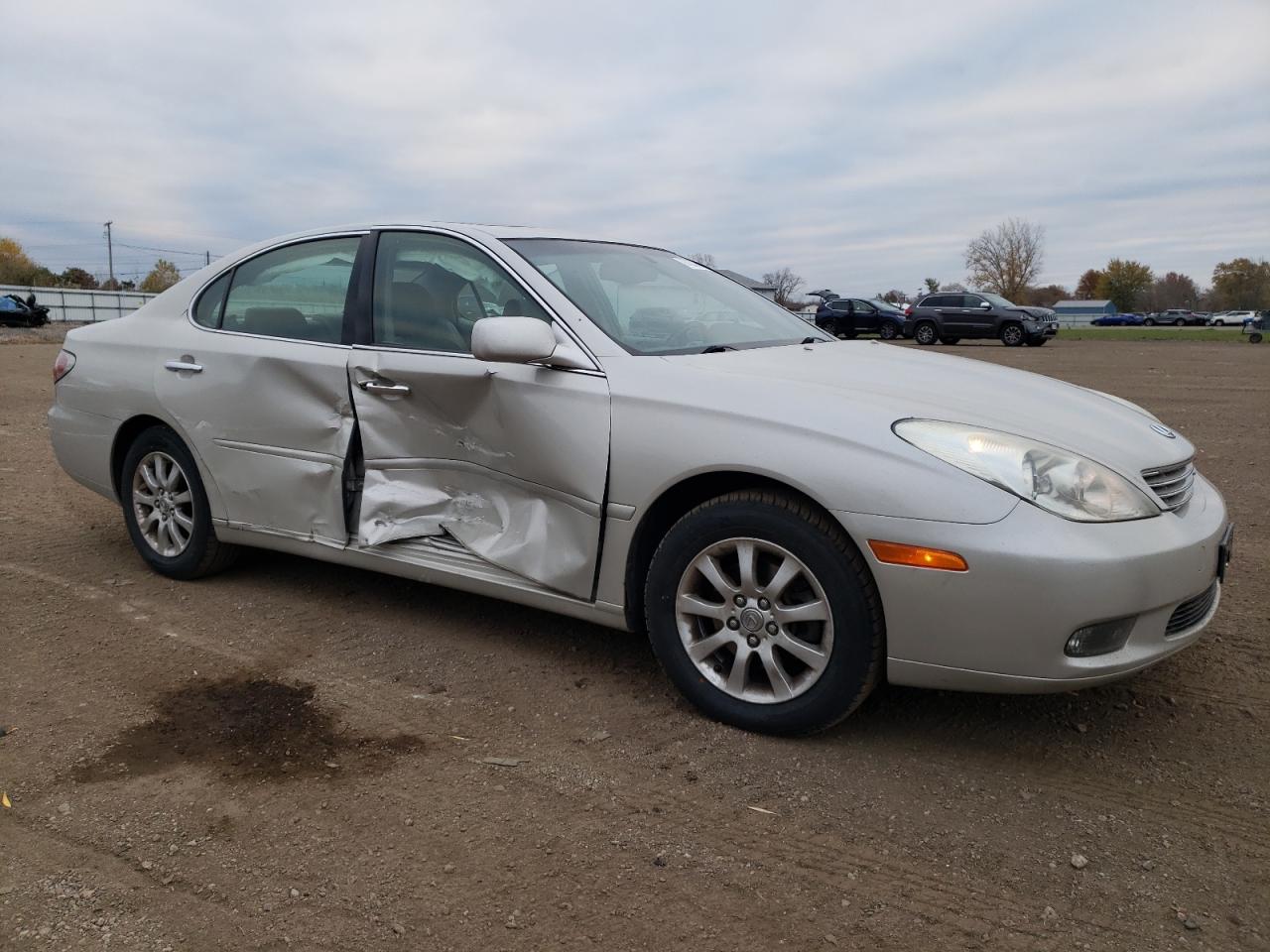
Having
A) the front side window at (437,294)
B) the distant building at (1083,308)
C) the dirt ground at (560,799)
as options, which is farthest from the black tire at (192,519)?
the distant building at (1083,308)

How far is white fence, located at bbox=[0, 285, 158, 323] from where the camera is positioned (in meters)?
47.7

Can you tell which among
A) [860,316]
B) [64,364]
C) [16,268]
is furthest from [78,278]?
[64,364]

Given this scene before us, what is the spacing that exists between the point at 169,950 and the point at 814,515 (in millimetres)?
1899

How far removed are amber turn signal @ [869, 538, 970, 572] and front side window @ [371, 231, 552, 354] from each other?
1.46 m

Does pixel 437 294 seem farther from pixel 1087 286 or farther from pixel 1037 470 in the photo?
pixel 1087 286

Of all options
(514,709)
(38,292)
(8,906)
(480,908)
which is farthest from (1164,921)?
(38,292)

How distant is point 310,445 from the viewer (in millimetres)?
4098

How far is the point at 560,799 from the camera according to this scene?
110 inches

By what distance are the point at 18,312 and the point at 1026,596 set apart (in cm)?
4226

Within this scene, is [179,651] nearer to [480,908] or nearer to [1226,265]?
[480,908]

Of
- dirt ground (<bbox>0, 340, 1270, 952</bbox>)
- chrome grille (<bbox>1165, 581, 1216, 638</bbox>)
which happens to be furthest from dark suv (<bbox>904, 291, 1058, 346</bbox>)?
chrome grille (<bbox>1165, 581, 1216, 638</bbox>)

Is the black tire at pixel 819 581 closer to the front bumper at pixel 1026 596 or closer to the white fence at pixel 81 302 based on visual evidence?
the front bumper at pixel 1026 596

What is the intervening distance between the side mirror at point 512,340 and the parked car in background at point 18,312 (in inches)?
1602

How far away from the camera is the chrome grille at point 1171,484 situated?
3000 millimetres
